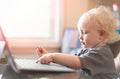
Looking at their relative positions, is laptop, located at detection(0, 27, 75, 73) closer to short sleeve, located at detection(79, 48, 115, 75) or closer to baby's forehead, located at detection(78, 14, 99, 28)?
short sleeve, located at detection(79, 48, 115, 75)

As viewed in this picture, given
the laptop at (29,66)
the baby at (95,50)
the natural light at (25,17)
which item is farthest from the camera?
the natural light at (25,17)

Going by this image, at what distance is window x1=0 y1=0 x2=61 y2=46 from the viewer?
2.44 meters

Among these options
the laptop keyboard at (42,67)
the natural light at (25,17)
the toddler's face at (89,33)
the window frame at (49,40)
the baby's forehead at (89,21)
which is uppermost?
the baby's forehead at (89,21)

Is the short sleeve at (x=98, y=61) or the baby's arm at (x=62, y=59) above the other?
the baby's arm at (x=62, y=59)

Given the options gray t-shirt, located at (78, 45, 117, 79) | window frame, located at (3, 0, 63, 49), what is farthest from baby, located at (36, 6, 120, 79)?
window frame, located at (3, 0, 63, 49)

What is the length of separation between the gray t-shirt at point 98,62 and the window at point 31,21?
1.60 m

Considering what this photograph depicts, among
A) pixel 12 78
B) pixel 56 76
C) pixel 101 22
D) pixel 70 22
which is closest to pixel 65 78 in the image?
pixel 56 76

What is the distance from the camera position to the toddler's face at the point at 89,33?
3.00ft

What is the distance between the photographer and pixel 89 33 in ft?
3.01

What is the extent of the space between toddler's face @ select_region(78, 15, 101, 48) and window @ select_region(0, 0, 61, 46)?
1.54 meters

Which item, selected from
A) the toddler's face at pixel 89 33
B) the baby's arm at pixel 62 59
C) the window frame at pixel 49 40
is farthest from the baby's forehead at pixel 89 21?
the window frame at pixel 49 40

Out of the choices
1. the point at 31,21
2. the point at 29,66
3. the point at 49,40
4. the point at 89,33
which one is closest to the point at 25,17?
the point at 31,21

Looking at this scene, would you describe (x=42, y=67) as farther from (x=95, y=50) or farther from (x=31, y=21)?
(x=31, y=21)

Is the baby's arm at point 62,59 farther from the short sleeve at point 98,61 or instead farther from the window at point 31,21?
the window at point 31,21
